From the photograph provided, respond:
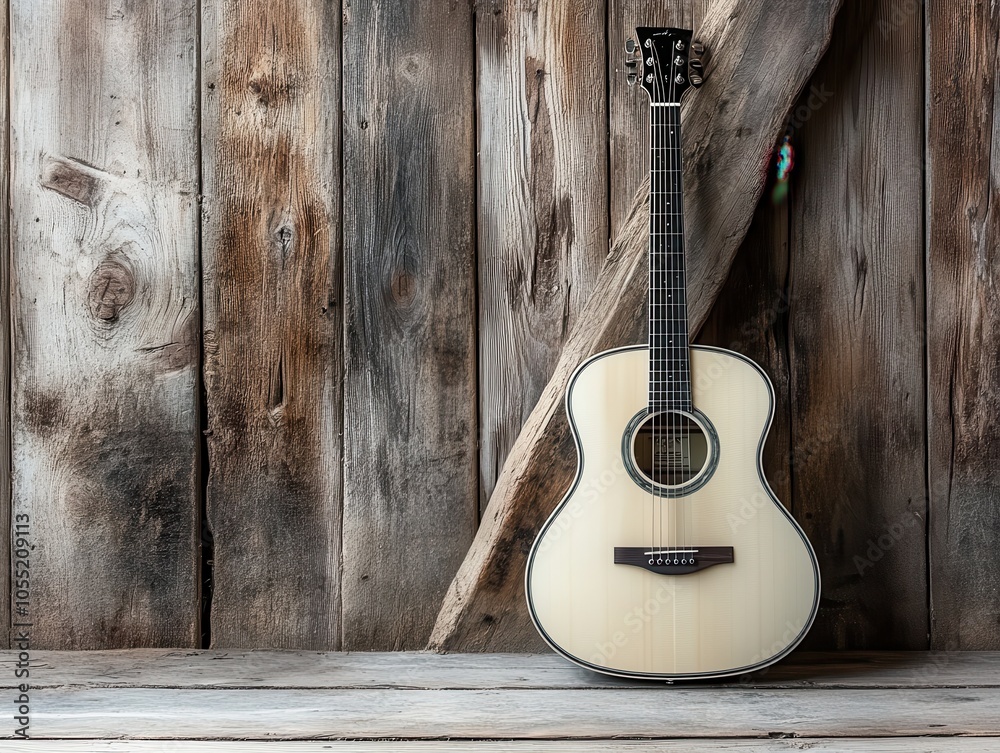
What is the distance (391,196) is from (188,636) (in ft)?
2.95

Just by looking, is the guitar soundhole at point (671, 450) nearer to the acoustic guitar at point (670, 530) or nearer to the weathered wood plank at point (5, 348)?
the acoustic guitar at point (670, 530)

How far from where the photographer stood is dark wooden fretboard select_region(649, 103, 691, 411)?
3.67ft

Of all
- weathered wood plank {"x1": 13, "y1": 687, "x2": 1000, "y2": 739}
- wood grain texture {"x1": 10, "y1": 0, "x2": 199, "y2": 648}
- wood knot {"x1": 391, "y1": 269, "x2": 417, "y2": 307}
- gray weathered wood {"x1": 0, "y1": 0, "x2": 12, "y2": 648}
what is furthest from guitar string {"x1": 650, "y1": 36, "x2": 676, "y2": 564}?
gray weathered wood {"x1": 0, "y1": 0, "x2": 12, "y2": 648}

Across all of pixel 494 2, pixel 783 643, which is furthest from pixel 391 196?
pixel 783 643

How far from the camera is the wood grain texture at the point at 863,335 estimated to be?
131cm

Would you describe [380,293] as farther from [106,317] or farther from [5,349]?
[5,349]

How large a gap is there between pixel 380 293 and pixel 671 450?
60 centimetres

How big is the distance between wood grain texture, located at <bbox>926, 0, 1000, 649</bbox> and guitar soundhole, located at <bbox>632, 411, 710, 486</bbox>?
1.63ft

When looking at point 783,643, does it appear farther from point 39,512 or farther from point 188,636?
point 39,512

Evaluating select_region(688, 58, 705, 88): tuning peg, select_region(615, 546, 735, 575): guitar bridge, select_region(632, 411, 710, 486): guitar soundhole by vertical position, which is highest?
select_region(688, 58, 705, 88): tuning peg

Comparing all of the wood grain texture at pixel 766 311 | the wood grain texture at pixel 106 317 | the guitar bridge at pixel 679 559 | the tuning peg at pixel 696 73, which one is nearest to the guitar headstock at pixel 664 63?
the tuning peg at pixel 696 73

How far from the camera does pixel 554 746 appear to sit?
0.96 meters

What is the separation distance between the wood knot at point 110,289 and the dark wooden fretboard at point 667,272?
0.95m

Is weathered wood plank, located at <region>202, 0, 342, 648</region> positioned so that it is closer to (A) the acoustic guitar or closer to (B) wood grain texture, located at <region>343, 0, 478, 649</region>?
(B) wood grain texture, located at <region>343, 0, 478, 649</region>
